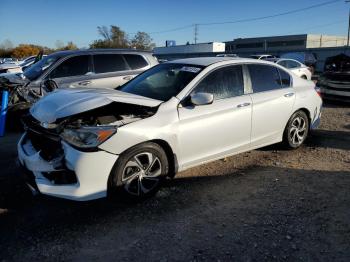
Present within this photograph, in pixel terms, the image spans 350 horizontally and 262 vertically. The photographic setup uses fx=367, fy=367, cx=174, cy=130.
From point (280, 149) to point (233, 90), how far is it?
6.05ft

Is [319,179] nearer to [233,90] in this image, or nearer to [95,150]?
[233,90]

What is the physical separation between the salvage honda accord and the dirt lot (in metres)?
0.35

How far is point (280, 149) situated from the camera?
654cm

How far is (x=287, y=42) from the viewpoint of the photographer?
80.1 meters

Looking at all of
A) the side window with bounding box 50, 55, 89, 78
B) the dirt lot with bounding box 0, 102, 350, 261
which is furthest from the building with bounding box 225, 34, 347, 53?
the dirt lot with bounding box 0, 102, 350, 261

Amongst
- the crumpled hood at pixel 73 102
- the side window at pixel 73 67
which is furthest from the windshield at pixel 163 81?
the side window at pixel 73 67

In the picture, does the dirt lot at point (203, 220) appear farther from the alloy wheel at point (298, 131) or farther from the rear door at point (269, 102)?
the alloy wheel at point (298, 131)

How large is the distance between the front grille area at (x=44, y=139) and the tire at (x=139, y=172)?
27.5 inches

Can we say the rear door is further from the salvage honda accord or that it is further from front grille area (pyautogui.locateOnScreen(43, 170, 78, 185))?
front grille area (pyautogui.locateOnScreen(43, 170, 78, 185))

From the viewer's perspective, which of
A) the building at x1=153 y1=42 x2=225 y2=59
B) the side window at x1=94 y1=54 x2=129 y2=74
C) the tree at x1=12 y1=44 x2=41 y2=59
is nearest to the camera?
the side window at x1=94 y1=54 x2=129 y2=74

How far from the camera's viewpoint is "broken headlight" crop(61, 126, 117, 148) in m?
3.88

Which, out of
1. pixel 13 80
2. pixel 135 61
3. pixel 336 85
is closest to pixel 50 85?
pixel 13 80

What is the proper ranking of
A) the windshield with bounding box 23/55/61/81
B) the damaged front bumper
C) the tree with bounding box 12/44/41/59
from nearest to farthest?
the damaged front bumper < the windshield with bounding box 23/55/61/81 < the tree with bounding box 12/44/41/59

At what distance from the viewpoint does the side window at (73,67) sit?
8398 mm
